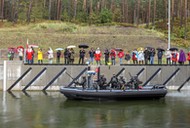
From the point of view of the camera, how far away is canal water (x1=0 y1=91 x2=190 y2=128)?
22.4 m

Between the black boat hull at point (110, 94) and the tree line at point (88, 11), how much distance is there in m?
45.1

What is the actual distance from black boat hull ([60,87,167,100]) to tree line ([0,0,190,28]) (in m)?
45.1

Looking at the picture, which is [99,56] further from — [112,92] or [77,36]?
[77,36]

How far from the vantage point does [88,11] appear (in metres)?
98.9

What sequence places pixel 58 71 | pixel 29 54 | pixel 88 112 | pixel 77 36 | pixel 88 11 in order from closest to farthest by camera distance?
pixel 88 112 < pixel 58 71 < pixel 29 54 < pixel 77 36 < pixel 88 11

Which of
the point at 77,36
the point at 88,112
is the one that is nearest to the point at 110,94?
the point at 88,112

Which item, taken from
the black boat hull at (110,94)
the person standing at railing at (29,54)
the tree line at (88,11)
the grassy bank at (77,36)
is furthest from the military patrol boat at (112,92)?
the tree line at (88,11)

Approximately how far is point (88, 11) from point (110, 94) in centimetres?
6997

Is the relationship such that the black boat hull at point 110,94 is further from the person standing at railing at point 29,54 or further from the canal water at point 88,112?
the person standing at railing at point 29,54

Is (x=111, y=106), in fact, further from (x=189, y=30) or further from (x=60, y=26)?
(x=189, y=30)

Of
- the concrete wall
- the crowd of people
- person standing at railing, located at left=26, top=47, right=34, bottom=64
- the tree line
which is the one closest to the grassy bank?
the tree line

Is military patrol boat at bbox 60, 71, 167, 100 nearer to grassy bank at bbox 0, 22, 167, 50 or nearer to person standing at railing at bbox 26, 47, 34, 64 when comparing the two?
person standing at railing at bbox 26, 47, 34, 64

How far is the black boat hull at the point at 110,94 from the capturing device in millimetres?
30339

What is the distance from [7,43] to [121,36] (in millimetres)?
15762
